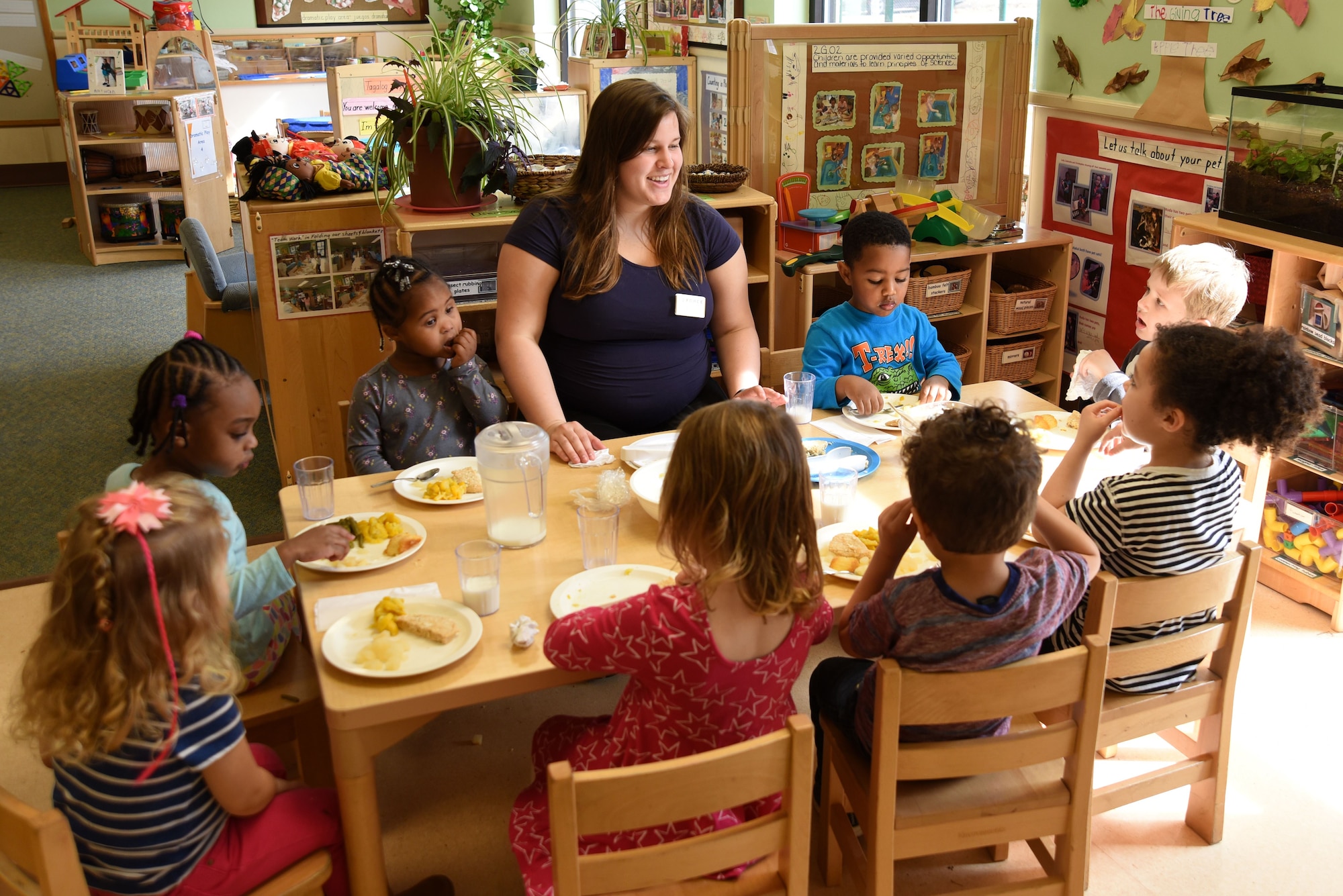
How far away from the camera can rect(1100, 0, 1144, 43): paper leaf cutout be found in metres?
3.41

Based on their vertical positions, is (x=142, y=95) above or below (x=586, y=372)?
above

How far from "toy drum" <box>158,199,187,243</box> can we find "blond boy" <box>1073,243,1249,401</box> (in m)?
6.10

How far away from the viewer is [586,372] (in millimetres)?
2609

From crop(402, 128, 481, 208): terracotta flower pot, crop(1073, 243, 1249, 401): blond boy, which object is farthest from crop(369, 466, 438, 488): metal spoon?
crop(1073, 243, 1249, 401): blond boy

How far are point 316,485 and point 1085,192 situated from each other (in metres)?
2.98

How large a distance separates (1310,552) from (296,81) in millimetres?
8122

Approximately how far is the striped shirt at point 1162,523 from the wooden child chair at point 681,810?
70 cm

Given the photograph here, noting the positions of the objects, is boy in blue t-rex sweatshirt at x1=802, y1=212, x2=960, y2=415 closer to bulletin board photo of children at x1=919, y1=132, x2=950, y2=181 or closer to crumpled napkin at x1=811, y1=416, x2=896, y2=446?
crumpled napkin at x1=811, y1=416, x2=896, y2=446

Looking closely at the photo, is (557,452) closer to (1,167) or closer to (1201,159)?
(1201,159)

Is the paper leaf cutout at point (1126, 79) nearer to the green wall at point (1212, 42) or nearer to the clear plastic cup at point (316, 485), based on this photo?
the green wall at point (1212, 42)

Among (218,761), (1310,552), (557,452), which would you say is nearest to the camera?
(218,761)

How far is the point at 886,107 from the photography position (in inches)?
143

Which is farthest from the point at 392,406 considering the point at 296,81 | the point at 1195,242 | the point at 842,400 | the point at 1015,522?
the point at 296,81

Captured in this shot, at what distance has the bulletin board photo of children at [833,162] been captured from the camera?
11.8ft
